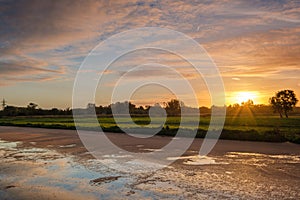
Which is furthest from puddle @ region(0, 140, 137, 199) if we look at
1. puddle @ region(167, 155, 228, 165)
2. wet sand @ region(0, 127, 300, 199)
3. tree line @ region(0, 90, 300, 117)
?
tree line @ region(0, 90, 300, 117)

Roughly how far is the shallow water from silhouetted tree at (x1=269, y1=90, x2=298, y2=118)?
7123 centimetres

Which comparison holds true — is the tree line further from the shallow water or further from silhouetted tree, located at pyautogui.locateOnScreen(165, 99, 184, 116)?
the shallow water

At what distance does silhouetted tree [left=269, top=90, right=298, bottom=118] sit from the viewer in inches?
2990

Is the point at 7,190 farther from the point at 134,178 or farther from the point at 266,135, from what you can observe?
the point at 266,135

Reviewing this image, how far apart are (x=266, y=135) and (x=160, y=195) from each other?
12503mm

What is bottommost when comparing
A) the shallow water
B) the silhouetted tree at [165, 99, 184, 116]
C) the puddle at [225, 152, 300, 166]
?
the shallow water

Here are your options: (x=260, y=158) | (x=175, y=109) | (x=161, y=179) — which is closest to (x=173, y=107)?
(x=175, y=109)

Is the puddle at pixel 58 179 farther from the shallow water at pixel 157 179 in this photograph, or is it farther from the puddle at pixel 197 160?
the puddle at pixel 197 160

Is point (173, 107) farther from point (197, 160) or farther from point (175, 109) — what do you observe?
point (197, 160)

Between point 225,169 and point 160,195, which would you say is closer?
point 160,195

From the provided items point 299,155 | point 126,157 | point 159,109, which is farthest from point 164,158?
point 159,109

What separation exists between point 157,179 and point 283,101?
79330mm

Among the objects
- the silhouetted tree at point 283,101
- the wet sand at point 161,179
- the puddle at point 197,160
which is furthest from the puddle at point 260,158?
the silhouetted tree at point 283,101

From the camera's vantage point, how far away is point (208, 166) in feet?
29.1
